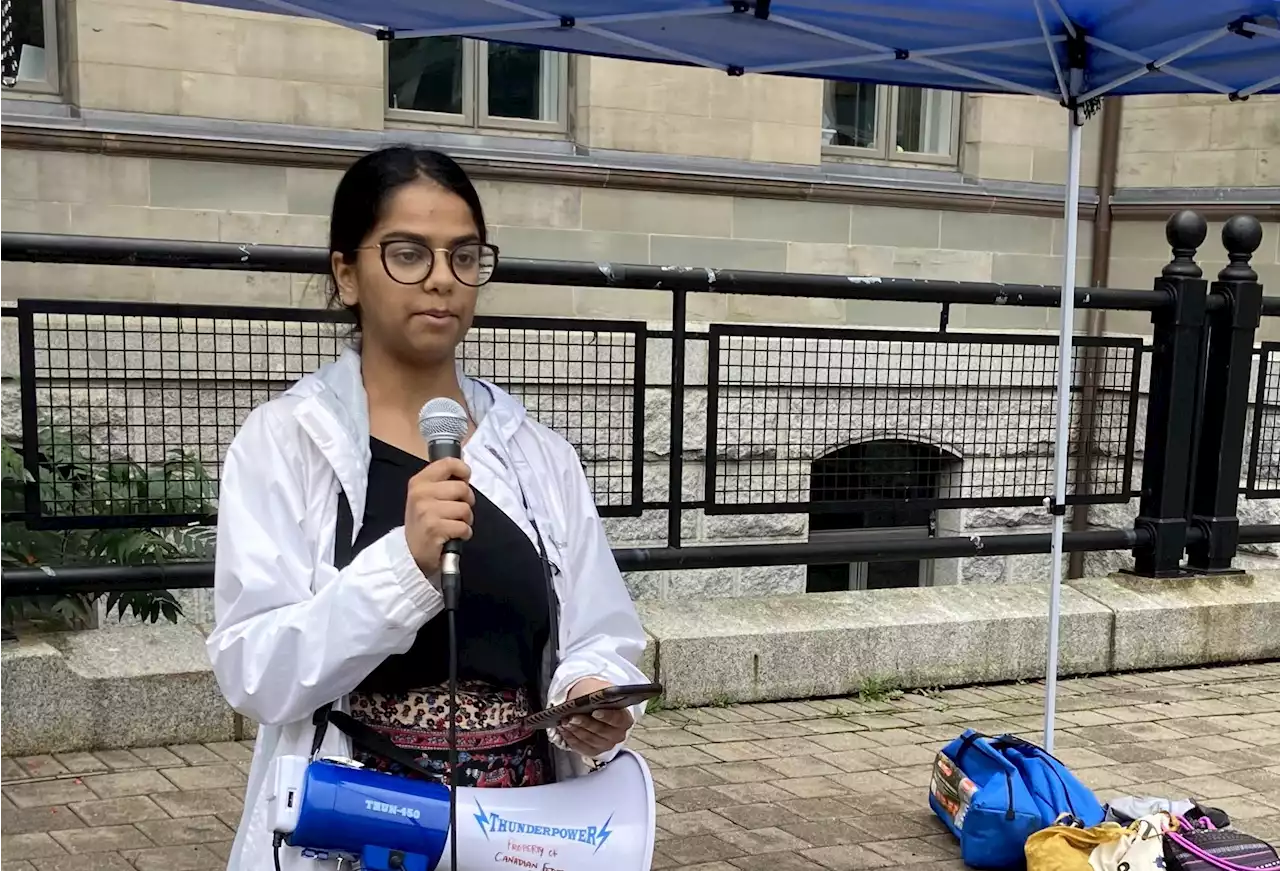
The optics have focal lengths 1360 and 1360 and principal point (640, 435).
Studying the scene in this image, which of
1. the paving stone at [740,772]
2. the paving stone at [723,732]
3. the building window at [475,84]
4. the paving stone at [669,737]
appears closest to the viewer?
the paving stone at [740,772]

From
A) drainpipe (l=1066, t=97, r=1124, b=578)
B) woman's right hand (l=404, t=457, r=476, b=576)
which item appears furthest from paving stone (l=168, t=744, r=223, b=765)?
drainpipe (l=1066, t=97, r=1124, b=578)

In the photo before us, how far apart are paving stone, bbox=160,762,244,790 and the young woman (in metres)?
2.61

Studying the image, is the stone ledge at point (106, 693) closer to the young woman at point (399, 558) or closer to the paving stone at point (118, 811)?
the paving stone at point (118, 811)

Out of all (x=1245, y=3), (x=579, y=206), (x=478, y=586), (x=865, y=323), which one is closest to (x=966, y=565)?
(x=865, y=323)

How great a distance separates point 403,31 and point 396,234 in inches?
103

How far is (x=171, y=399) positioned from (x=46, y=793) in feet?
4.99

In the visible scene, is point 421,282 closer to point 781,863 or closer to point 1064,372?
point 781,863

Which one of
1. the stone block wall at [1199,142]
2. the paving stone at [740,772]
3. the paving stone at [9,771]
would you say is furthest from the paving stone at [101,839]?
the stone block wall at [1199,142]

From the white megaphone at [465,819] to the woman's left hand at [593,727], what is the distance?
→ 92mm

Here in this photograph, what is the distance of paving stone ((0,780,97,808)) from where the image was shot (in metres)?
4.53

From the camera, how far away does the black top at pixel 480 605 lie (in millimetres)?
2271

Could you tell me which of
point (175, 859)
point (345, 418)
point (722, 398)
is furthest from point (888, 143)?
point (345, 418)

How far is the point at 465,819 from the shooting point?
2.17 meters

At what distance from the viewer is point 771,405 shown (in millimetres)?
7902
